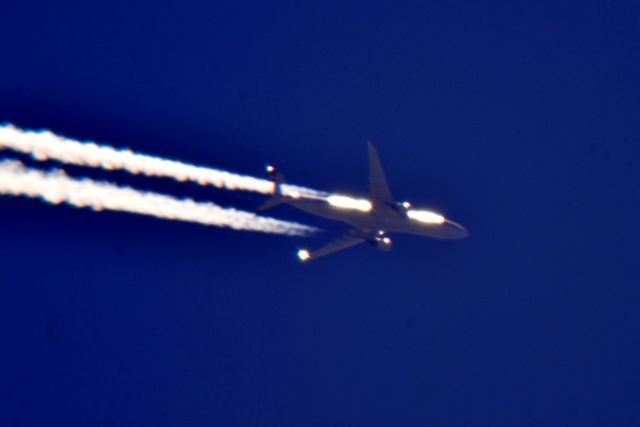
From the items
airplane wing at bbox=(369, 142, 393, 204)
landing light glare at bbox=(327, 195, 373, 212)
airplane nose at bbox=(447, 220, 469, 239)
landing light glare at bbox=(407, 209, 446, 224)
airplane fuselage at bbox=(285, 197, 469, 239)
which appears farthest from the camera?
airplane nose at bbox=(447, 220, 469, 239)

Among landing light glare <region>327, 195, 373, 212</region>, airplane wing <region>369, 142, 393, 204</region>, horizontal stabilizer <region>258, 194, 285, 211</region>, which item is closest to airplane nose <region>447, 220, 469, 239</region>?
airplane wing <region>369, 142, 393, 204</region>

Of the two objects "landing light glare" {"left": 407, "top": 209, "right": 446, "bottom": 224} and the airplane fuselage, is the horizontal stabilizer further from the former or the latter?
"landing light glare" {"left": 407, "top": 209, "right": 446, "bottom": 224}

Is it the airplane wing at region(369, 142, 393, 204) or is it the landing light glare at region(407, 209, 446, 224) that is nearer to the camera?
the airplane wing at region(369, 142, 393, 204)

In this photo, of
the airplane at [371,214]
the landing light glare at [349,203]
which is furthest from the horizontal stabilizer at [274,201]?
the landing light glare at [349,203]

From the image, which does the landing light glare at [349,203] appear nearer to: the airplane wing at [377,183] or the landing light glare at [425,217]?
the airplane wing at [377,183]

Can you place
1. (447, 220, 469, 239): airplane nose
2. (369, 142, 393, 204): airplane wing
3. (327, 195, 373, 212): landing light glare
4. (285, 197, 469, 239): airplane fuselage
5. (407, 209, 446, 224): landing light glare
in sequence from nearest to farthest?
(285, 197, 469, 239): airplane fuselage < (327, 195, 373, 212): landing light glare < (369, 142, 393, 204): airplane wing < (407, 209, 446, 224): landing light glare < (447, 220, 469, 239): airplane nose

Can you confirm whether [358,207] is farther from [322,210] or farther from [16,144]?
[16,144]

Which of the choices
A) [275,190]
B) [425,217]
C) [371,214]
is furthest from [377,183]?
[275,190]
